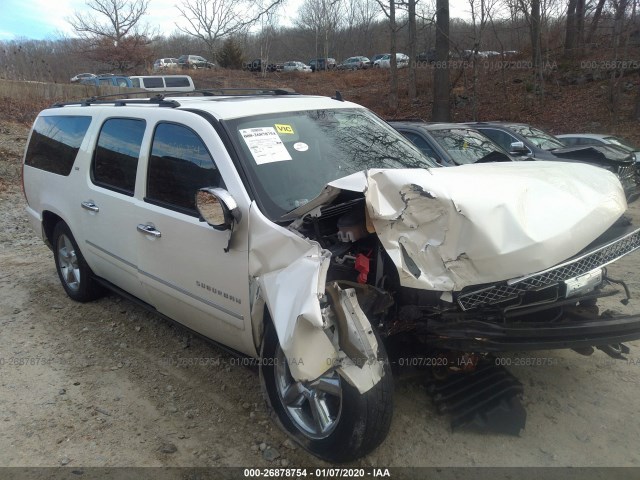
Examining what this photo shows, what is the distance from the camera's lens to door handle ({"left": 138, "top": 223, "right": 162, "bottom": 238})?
3.40 meters

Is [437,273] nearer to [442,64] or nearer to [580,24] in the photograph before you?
[442,64]

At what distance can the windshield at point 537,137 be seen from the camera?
30.7 feet

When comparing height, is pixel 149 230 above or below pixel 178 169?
below

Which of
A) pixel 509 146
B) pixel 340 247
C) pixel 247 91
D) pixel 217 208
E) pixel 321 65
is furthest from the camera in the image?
pixel 321 65

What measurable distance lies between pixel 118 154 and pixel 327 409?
251 centimetres

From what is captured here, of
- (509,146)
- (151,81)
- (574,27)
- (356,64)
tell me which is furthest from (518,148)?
(356,64)

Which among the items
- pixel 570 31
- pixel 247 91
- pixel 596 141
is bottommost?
pixel 596 141

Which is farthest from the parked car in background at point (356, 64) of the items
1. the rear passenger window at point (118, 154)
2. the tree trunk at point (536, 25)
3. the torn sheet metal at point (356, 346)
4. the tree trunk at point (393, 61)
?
the torn sheet metal at point (356, 346)

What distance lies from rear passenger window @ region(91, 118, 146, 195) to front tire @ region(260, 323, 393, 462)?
1744mm

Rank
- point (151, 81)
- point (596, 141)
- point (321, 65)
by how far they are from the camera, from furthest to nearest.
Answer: point (321, 65)
point (151, 81)
point (596, 141)

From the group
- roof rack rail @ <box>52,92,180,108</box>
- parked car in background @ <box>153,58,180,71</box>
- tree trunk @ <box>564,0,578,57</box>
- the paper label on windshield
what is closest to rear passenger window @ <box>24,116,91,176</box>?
roof rack rail @ <box>52,92,180,108</box>

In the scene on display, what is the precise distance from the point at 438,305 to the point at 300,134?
151 centimetres

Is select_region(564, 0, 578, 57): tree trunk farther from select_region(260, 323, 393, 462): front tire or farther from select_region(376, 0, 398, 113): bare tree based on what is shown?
select_region(260, 323, 393, 462): front tire

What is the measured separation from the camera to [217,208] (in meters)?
3.05
